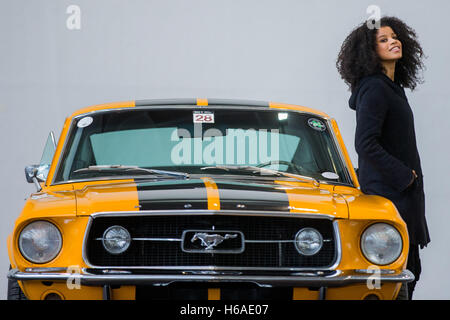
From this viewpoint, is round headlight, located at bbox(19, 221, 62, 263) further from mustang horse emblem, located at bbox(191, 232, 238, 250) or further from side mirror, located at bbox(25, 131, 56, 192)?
side mirror, located at bbox(25, 131, 56, 192)

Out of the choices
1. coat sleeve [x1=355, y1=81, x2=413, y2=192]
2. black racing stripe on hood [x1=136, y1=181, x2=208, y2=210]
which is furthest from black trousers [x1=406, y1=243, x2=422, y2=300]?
black racing stripe on hood [x1=136, y1=181, x2=208, y2=210]

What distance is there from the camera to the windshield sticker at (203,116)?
3.73 m

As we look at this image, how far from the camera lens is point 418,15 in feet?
21.1

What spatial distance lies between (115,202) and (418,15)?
440 cm

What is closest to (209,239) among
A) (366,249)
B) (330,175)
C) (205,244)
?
(205,244)

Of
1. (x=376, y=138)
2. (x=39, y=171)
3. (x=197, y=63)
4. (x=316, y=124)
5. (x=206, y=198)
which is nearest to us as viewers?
(x=206, y=198)

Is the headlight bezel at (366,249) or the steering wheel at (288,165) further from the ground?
the steering wheel at (288,165)

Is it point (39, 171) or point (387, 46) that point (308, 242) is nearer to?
point (387, 46)

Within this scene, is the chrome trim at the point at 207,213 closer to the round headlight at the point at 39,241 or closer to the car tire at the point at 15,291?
the round headlight at the point at 39,241

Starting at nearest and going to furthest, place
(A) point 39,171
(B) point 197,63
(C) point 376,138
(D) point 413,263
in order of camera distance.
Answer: (D) point 413,263 < (C) point 376,138 < (A) point 39,171 < (B) point 197,63

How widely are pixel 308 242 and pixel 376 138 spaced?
99cm

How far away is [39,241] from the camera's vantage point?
2736mm

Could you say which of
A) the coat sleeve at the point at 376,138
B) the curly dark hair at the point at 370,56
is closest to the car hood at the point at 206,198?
the coat sleeve at the point at 376,138

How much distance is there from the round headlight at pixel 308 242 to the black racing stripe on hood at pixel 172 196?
371 mm
